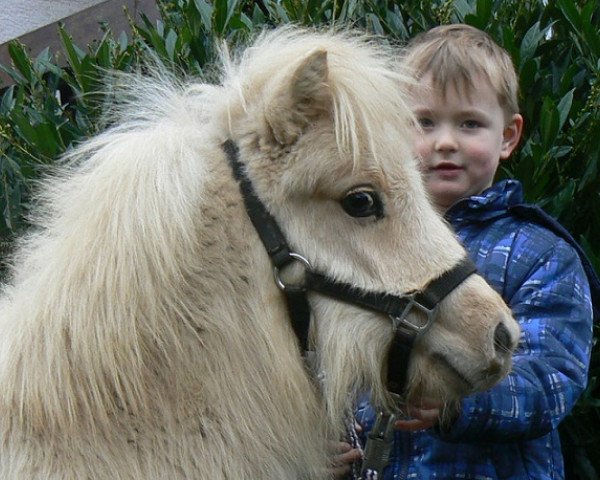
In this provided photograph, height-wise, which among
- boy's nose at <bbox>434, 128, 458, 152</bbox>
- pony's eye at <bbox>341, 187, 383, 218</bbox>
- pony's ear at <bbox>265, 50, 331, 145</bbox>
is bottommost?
boy's nose at <bbox>434, 128, 458, 152</bbox>

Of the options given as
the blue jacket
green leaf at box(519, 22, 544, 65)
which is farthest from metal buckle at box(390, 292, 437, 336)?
green leaf at box(519, 22, 544, 65)

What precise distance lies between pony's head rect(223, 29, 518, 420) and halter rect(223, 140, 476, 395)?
0.6 inches

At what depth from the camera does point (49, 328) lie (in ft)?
7.27

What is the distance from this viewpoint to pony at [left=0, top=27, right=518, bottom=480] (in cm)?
218

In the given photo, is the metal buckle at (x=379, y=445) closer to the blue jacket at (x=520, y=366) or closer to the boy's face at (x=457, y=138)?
the blue jacket at (x=520, y=366)

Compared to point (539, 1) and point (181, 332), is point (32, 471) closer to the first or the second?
point (181, 332)

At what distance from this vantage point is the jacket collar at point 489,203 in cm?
280

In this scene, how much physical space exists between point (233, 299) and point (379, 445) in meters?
0.57

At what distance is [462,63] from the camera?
294 cm

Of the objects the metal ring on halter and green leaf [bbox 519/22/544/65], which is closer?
the metal ring on halter

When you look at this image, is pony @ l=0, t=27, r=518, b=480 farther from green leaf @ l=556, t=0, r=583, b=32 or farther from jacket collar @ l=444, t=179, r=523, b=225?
green leaf @ l=556, t=0, r=583, b=32

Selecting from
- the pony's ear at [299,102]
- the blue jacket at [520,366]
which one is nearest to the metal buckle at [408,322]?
the blue jacket at [520,366]

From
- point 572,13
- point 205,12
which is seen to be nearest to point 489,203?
point 572,13

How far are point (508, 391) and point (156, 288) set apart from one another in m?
0.96
